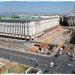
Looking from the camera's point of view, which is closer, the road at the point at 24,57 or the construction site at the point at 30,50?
the road at the point at 24,57

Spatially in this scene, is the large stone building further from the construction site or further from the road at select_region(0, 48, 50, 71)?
the road at select_region(0, 48, 50, 71)

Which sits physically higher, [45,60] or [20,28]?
[20,28]

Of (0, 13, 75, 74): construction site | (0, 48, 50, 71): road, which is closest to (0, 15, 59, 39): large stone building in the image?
(0, 13, 75, 74): construction site

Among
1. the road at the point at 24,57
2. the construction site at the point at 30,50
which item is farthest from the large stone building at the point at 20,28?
the road at the point at 24,57

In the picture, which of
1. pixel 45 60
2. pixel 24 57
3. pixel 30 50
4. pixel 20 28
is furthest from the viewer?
pixel 20 28

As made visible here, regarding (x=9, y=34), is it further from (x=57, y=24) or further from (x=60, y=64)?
(x=57, y=24)

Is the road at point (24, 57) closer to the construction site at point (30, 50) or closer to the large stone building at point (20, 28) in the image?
the construction site at point (30, 50)

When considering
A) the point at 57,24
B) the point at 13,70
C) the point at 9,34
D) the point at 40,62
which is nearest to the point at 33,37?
the point at 9,34

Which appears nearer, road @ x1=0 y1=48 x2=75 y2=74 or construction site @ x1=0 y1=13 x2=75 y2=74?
road @ x1=0 y1=48 x2=75 y2=74

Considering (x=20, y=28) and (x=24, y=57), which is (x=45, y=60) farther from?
(x=20, y=28)

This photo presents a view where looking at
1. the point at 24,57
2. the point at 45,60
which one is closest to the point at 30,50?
the point at 24,57

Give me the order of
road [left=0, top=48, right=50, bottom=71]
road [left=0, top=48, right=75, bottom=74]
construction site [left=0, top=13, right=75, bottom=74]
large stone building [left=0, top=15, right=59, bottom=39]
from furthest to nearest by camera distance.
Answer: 1. large stone building [left=0, top=15, right=59, bottom=39]
2. construction site [left=0, top=13, right=75, bottom=74]
3. road [left=0, top=48, right=50, bottom=71]
4. road [left=0, top=48, right=75, bottom=74]
